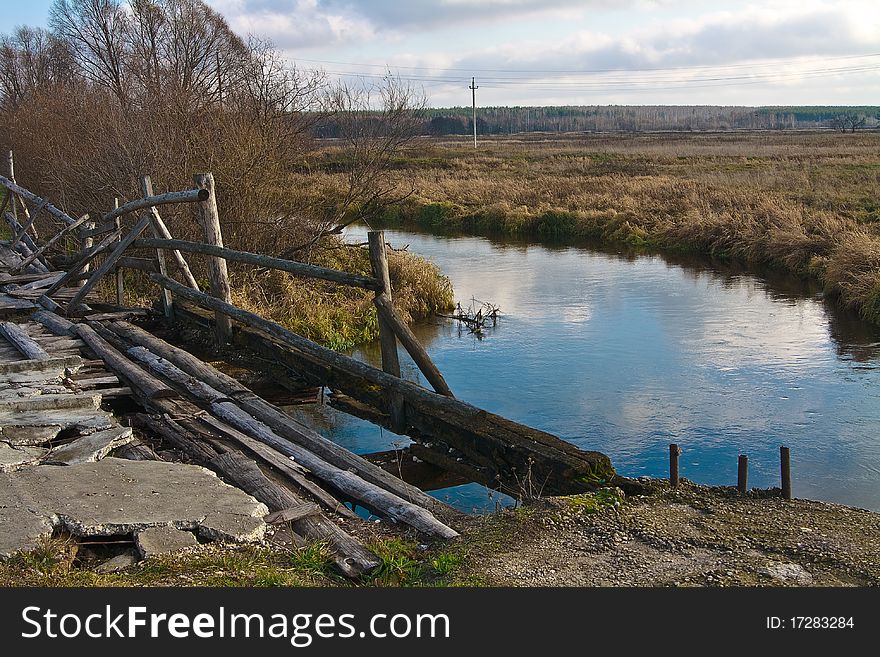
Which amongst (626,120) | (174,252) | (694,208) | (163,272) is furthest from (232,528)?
(626,120)

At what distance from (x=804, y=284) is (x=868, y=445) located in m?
11.4

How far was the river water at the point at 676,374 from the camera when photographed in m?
9.47

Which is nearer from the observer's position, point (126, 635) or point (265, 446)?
point (126, 635)

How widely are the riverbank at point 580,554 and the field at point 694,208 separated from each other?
12.4 meters

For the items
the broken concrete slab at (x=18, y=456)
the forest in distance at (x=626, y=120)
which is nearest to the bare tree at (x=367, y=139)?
the broken concrete slab at (x=18, y=456)

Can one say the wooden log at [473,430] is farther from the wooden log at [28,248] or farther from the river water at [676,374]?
the wooden log at [28,248]

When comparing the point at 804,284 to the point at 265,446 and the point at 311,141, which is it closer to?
the point at 311,141

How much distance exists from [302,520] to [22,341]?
18.4 ft

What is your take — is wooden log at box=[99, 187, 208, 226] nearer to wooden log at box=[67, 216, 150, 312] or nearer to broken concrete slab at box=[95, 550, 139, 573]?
wooden log at box=[67, 216, 150, 312]

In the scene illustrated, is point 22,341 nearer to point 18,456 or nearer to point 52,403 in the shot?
point 52,403

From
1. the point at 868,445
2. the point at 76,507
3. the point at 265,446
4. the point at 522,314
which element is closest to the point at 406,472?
the point at 265,446

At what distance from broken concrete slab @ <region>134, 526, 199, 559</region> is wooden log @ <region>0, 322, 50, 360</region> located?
450 cm

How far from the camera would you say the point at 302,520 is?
5.05 metres

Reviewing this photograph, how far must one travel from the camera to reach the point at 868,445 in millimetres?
9711
